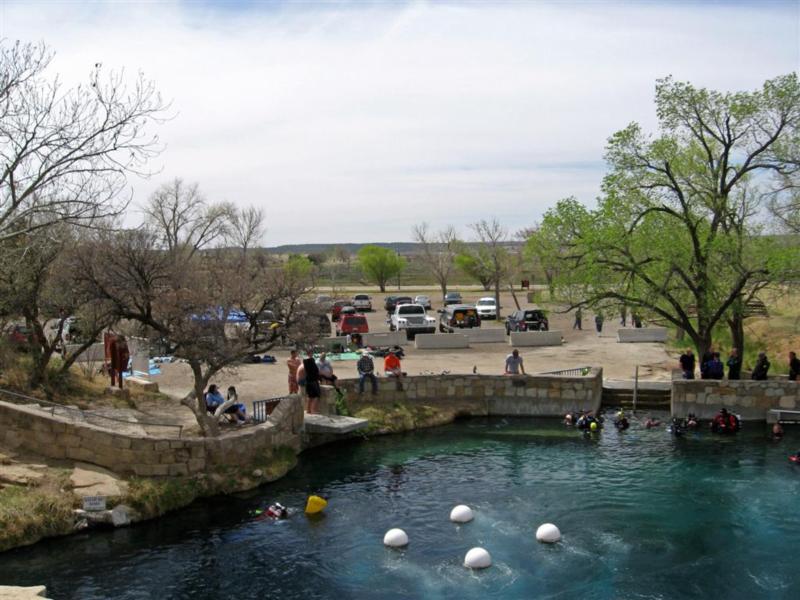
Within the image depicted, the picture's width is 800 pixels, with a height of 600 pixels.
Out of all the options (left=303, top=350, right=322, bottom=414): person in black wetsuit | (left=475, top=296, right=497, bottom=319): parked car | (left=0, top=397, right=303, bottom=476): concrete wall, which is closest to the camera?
(left=0, top=397, right=303, bottom=476): concrete wall

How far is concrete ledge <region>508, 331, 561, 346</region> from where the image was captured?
37750 millimetres

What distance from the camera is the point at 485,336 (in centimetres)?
3934

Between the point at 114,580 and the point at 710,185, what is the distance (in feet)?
75.0

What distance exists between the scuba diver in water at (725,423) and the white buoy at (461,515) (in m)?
10.6

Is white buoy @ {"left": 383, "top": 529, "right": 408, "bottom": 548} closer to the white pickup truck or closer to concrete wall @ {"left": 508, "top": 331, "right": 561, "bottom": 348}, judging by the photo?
concrete wall @ {"left": 508, "top": 331, "right": 561, "bottom": 348}

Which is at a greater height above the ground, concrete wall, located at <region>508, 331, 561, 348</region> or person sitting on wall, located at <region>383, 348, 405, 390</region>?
concrete wall, located at <region>508, 331, 561, 348</region>

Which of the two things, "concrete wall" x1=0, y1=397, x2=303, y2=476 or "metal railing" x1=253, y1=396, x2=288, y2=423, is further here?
"metal railing" x1=253, y1=396, x2=288, y2=423

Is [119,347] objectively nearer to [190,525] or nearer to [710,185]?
[190,525]

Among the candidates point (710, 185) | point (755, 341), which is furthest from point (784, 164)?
point (755, 341)

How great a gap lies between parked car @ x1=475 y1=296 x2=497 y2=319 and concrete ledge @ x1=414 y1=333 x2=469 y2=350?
18.0 m

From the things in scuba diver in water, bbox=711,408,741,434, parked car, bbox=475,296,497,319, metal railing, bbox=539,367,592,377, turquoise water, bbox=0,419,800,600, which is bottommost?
turquoise water, bbox=0,419,800,600

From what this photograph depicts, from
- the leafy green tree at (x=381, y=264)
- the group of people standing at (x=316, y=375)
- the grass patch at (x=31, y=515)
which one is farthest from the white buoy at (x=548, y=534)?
the leafy green tree at (x=381, y=264)

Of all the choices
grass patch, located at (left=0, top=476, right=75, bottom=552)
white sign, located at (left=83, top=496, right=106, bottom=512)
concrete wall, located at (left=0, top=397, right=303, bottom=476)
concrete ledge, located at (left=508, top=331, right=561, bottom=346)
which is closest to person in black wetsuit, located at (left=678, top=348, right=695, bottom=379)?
concrete ledge, located at (left=508, top=331, right=561, bottom=346)

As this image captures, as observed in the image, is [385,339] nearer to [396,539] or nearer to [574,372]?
[574,372]
